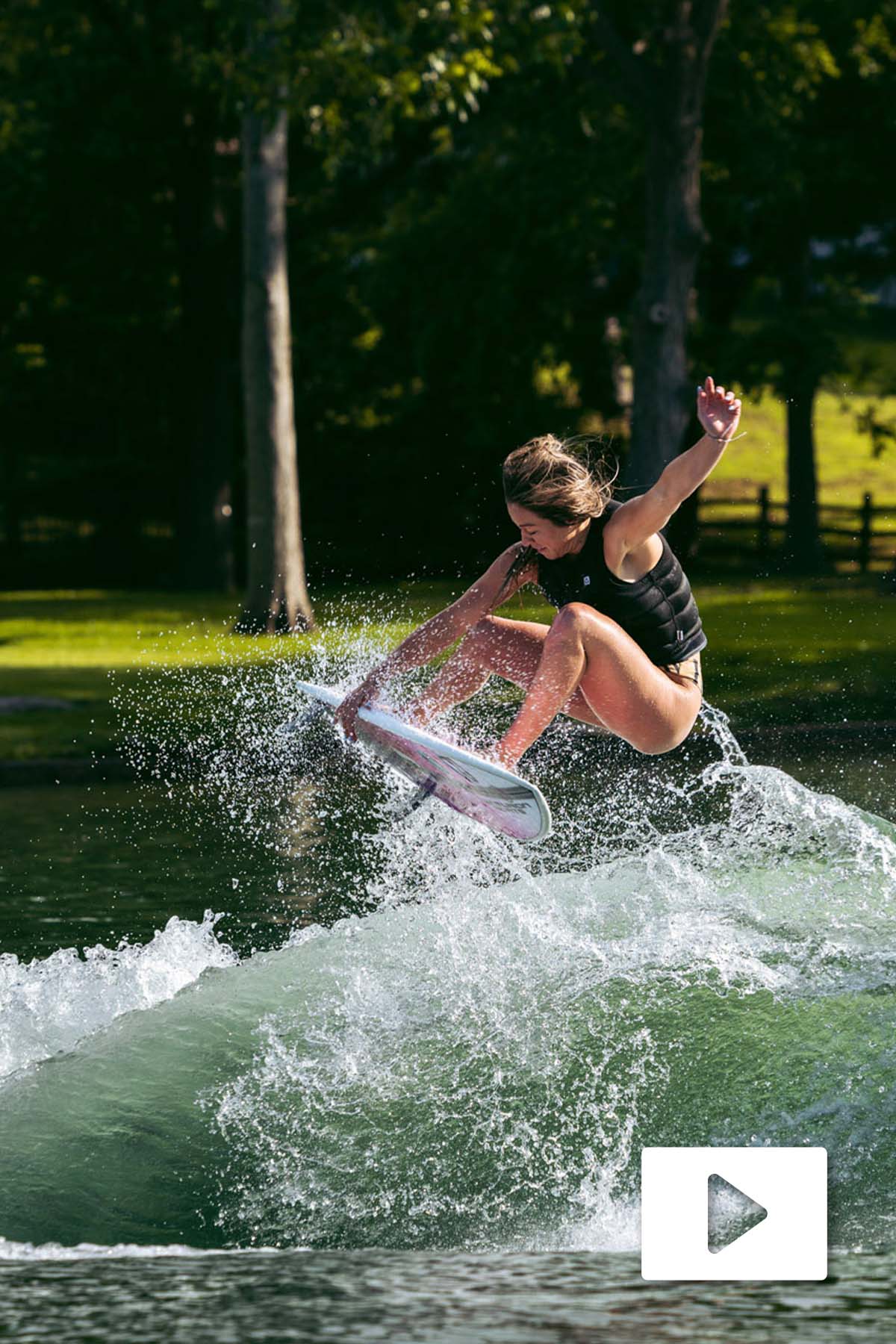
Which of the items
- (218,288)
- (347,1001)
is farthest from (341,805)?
(218,288)

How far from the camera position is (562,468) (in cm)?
712

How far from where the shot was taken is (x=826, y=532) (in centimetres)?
2936

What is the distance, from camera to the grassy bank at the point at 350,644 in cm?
1559

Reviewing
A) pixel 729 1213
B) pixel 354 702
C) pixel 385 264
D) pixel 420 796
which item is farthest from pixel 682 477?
pixel 385 264

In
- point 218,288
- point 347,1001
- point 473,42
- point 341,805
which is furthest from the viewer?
point 218,288

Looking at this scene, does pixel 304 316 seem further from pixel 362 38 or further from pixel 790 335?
pixel 362 38

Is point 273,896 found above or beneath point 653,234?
beneath

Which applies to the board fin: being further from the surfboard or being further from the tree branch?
the tree branch

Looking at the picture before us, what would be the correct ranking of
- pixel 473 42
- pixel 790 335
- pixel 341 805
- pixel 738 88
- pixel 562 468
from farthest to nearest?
pixel 790 335 → pixel 738 88 → pixel 473 42 → pixel 341 805 → pixel 562 468

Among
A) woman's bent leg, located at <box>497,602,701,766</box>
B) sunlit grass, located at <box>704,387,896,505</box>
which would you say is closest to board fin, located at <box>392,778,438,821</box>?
woman's bent leg, located at <box>497,602,701,766</box>

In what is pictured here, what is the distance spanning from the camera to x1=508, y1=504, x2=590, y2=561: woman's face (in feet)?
23.6

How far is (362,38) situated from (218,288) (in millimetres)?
10622

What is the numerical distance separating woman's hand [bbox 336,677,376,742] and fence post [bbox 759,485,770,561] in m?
21.3

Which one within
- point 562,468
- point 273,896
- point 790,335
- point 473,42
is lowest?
point 273,896
